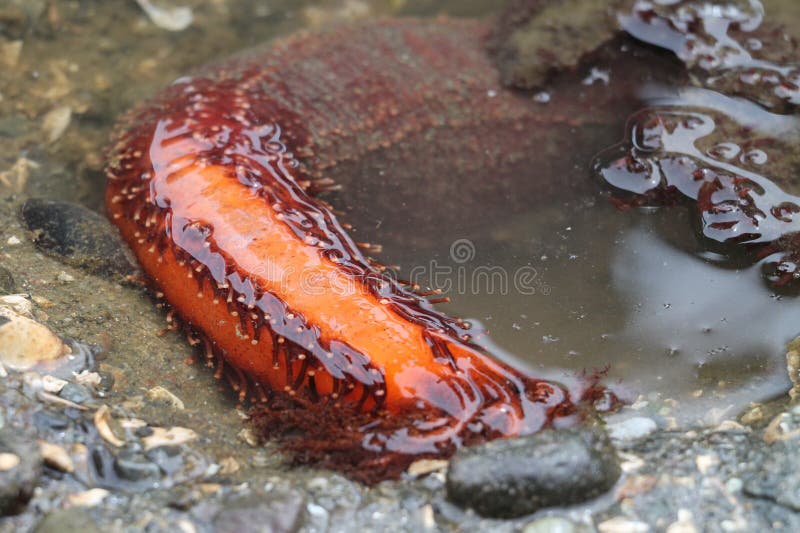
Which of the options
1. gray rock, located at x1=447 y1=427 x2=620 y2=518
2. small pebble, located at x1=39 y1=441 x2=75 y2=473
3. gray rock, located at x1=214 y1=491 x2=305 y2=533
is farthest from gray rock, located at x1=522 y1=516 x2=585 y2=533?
small pebble, located at x1=39 y1=441 x2=75 y2=473

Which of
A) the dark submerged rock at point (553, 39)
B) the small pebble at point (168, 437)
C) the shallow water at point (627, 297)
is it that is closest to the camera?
the small pebble at point (168, 437)

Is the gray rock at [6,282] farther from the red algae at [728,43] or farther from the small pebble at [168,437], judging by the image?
the red algae at [728,43]

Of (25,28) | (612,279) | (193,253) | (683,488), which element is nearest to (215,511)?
(193,253)

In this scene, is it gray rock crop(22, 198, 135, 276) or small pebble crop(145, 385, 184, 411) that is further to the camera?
gray rock crop(22, 198, 135, 276)

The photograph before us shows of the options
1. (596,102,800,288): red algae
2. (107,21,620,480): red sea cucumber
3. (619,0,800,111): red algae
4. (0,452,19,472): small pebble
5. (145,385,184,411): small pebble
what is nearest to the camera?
(0,452,19,472): small pebble

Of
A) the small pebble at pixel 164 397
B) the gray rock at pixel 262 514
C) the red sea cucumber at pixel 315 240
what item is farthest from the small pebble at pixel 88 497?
the red sea cucumber at pixel 315 240

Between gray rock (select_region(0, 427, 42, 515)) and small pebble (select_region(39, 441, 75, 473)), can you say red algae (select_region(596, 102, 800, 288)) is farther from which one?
gray rock (select_region(0, 427, 42, 515))
